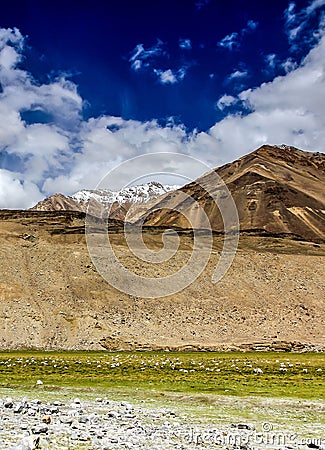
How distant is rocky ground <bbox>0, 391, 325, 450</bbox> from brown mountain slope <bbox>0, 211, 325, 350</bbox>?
141 feet

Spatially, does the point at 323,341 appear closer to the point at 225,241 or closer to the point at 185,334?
the point at 185,334

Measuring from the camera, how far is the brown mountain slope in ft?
196

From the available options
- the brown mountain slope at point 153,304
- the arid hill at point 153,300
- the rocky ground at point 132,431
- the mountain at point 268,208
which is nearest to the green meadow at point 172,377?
the rocky ground at point 132,431

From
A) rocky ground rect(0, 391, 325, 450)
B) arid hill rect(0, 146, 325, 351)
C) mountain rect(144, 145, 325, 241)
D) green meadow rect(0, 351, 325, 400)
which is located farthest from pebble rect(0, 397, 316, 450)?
mountain rect(144, 145, 325, 241)

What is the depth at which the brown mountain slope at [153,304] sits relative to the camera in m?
59.8

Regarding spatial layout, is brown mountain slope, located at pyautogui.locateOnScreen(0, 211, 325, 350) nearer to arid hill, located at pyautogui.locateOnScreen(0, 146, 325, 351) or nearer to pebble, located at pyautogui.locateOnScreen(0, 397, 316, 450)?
arid hill, located at pyautogui.locateOnScreen(0, 146, 325, 351)

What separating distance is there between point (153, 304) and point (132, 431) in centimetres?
5824

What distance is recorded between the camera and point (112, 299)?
7112cm

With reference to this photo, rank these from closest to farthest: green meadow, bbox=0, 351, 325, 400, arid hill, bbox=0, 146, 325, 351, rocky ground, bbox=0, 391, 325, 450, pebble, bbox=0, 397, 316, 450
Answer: pebble, bbox=0, 397, 316, 450 → rocky ground, bbox=0, 391, 325, 450 → green meadow, bbox=0, 351, 325, 400 → arid hill, bbox=0, 146, 325, 351

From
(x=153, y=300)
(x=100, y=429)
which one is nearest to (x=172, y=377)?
(x=100, y=429)

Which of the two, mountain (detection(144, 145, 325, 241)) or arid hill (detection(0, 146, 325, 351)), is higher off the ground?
mountain (detection(144, 145, 325, 241))

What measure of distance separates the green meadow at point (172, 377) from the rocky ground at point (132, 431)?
9.35m

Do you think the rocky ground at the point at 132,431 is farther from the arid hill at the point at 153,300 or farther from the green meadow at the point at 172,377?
the arid hill at the point at 153,300

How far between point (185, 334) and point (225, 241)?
159ft
